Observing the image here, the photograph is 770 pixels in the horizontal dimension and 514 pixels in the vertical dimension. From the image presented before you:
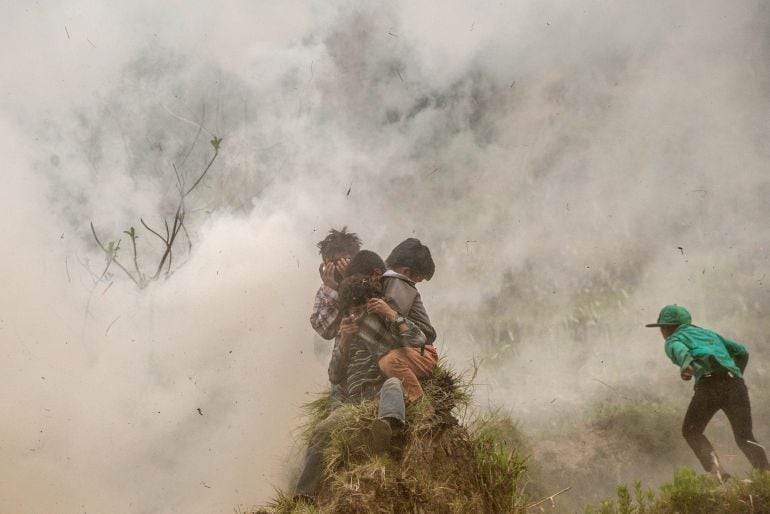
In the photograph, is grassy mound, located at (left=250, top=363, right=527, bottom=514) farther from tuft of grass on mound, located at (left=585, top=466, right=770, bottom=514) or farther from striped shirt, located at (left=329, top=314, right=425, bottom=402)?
tuft of grass on mound, located at (left=585, top=466, right=770, bottom=514)

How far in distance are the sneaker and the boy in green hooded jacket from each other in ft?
9.55

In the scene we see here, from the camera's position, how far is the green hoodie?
6395mm

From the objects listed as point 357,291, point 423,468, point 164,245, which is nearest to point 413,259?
point 357,291

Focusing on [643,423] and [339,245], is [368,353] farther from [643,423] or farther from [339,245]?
[643,423]

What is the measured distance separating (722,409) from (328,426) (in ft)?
11.9

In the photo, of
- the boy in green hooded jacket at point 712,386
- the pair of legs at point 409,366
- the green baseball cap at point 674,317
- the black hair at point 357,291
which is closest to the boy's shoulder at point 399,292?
the black hair at point 357,291

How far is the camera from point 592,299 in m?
10.1

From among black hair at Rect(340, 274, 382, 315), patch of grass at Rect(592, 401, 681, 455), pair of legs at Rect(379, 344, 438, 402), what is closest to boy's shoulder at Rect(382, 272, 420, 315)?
black hair at Rect(340, 274, 382, 315)

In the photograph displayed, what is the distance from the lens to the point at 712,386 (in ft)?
21.1

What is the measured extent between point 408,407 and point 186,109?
7837 mm

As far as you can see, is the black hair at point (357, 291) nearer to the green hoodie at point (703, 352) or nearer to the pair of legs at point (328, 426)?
the pair of legs at point (328, 426)

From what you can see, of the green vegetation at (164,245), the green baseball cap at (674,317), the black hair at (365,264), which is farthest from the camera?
the green vegetation at (164,245)

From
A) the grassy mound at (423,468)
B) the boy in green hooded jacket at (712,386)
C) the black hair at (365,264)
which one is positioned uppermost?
the black hair at (365,264)

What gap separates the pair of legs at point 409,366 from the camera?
5.53 meters
